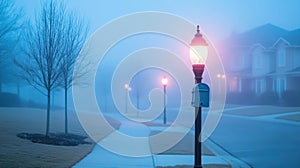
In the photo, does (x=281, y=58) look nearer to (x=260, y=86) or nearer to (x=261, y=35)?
(x=260, y=86)

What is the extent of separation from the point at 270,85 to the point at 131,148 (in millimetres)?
37258

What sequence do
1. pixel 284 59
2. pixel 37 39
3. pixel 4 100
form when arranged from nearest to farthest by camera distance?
pixel 37 39, pixel 4 100, pixel 284 59

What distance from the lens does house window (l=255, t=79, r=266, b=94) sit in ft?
165

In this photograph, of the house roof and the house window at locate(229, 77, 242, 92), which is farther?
the house roof

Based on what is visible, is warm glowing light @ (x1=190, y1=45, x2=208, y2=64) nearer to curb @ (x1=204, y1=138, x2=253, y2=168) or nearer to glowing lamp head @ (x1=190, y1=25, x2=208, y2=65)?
glowing lamp head @ (x1=190, y1=25, x2=208, y2=65)

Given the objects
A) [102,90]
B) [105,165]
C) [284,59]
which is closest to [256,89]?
[284,59]

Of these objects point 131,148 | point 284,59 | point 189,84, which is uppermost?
point 284,59

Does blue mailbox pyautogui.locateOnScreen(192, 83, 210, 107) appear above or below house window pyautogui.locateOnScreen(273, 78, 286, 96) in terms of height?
below

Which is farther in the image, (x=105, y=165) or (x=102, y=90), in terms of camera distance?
(x=102, y=90)

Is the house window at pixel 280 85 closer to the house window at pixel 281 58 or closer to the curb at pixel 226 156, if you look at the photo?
the house window at pixel 281 58

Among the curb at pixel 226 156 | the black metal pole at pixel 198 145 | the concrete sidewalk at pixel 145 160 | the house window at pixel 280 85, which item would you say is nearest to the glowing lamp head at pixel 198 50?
the black metal pole at pixel 198 145

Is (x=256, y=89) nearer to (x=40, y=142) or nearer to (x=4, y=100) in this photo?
(x=4, y=100)

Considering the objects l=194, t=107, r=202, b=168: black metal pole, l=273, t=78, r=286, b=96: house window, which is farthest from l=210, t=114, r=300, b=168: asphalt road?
l=273, t=78, r=286, b=96: house window

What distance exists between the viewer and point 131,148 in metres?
15.1
